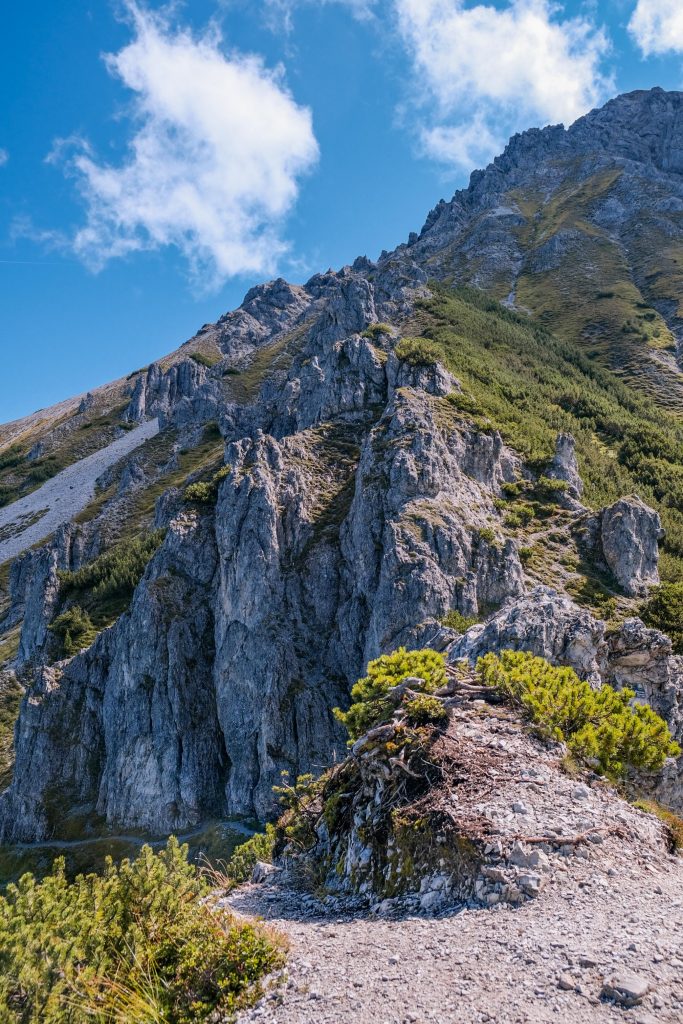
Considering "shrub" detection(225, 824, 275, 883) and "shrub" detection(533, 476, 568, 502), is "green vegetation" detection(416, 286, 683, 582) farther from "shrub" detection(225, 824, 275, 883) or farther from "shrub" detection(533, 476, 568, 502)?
"shrub" detection(225, 824, 275, 883)

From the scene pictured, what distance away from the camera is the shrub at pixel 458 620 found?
29.4 meters

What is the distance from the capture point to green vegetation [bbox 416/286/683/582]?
46812mm

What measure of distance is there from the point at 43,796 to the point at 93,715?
6371 millimetres

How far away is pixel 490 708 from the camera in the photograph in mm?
13242

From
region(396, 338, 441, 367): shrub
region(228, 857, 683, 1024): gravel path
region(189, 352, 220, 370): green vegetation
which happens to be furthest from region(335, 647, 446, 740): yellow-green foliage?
region(189, 352, 220, 370): green vegetation

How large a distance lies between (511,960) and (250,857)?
375 inches

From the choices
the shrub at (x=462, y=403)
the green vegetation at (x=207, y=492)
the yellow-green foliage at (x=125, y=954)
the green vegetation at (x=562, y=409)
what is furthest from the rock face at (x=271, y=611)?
the yellow-green foliage at (x=125, y=954)

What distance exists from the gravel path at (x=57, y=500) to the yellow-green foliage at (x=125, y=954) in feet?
362

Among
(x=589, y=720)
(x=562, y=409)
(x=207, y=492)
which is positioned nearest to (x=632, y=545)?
(x=589, y=720)

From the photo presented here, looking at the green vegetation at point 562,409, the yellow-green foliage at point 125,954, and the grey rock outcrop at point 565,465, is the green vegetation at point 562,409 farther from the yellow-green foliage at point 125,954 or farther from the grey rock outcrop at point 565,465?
the yellow-green foliage at point 125,954

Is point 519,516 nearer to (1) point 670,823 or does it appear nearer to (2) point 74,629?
(1) point 670,823

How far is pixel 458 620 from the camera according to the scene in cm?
2997

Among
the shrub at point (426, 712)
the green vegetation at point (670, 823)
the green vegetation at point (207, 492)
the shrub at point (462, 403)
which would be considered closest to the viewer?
the green vegetation at point (670, 823)

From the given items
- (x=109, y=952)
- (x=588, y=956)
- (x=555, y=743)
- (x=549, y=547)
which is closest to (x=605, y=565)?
(x=549, y=547)
